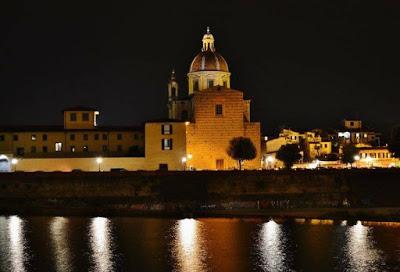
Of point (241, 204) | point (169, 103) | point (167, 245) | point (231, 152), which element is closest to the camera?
point (167, 245)

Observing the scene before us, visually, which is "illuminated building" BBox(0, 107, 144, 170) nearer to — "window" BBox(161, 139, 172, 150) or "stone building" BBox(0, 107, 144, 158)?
"stone building" BBox(0, 107, 144, 158)

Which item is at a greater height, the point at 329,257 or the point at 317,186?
the point at 317,186

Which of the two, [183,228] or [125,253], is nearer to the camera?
[125,253]

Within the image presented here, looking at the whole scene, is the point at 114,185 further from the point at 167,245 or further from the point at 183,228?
the point at 167,245

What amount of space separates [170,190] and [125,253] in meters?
15.9

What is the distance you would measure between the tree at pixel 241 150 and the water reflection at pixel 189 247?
662 inches

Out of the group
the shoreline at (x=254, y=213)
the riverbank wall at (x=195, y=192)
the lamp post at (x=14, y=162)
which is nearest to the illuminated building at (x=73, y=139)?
the lamp post at (x=14, y=162)

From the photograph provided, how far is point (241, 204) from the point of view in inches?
2135

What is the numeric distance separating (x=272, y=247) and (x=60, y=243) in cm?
1163

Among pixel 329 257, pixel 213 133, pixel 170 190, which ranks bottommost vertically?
pixel 329 257

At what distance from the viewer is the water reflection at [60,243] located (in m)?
36.7

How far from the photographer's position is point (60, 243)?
41500 mm

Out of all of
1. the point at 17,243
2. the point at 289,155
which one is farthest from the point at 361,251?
the point at 289,155

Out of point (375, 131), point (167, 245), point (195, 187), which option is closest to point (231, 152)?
point (195, 187)
